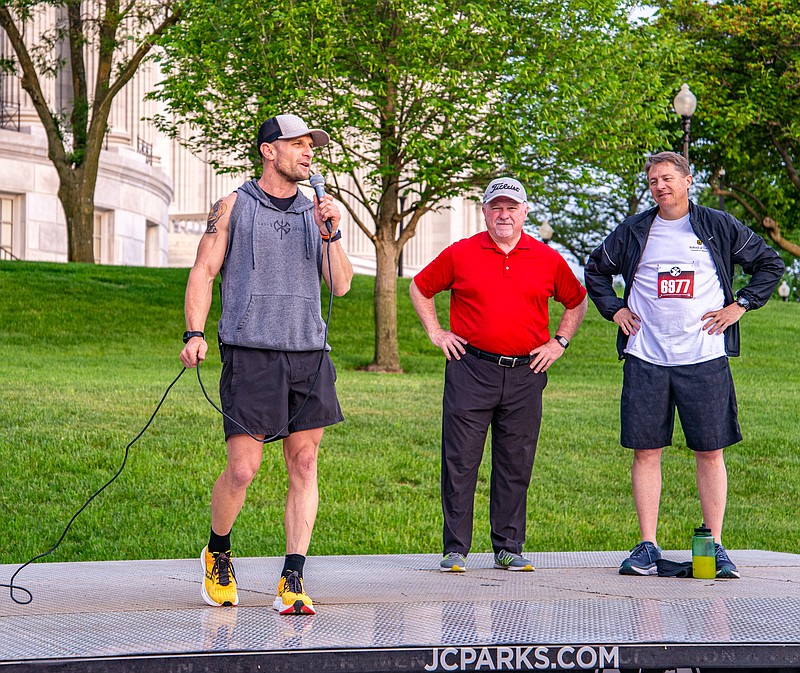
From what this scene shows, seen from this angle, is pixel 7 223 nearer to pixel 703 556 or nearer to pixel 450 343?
pixel 450 343

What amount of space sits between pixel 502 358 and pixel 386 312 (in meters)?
14.3

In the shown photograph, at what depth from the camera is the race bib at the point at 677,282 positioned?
20.9ft

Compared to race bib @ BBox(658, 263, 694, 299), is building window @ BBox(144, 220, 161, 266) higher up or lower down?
higher up

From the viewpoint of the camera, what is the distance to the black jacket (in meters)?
6.42

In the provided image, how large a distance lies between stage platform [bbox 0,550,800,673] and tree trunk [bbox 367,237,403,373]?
45.5ft

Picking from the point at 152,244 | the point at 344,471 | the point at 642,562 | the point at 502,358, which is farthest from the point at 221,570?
the point at 152,244

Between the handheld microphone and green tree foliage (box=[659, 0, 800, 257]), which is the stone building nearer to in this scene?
green tree foliage (box=[659, 0, 800, 257])

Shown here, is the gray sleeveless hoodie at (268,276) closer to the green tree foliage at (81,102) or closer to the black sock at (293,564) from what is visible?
the black sock at (293,564)

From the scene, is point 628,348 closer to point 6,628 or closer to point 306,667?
point 306,667

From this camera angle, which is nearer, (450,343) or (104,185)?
(450,343)

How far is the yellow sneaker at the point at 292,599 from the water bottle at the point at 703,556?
7.42 ft

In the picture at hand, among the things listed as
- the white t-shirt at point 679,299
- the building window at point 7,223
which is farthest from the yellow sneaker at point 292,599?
the building window at point 7,223

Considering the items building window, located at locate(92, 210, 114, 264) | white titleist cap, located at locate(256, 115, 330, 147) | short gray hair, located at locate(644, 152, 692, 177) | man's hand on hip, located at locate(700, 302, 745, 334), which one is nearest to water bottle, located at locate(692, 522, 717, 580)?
man's hand on hip, located at locate(700, 302, 745, 334)

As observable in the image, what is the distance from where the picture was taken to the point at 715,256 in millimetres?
6387
